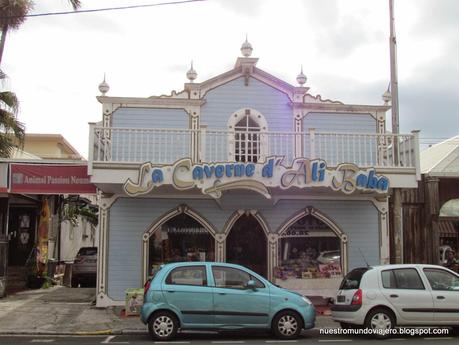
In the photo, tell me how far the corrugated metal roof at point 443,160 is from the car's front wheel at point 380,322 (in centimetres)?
878

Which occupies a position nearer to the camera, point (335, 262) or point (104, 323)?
point (104, 323)

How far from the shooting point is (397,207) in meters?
13.3

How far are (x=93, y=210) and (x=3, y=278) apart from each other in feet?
45.0

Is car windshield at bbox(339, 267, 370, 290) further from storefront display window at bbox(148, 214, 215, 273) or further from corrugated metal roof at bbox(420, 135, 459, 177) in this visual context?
Result: corrugated metal roof at bbox(420, 135, 459, 177)

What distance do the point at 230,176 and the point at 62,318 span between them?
5.37 metres

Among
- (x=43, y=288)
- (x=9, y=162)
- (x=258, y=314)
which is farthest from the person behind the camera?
(x=43, y=288)

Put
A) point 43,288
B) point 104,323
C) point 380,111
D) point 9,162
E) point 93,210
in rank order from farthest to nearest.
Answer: point 93,210
point 43,288
point 380,111
point 9,162
point 104,323

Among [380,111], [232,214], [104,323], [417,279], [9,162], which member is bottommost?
[104,323]

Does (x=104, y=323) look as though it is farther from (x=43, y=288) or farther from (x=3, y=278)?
(x=43, y=288)

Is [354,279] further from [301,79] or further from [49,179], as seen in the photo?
[49,179]

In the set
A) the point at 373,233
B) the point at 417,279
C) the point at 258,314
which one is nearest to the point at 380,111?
the point at 373,233

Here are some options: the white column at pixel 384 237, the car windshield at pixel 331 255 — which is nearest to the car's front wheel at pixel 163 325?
the car windshield at pixel 331 255

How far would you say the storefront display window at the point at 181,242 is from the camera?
16.0 m

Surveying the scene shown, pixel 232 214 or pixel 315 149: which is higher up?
pixel 315 149
